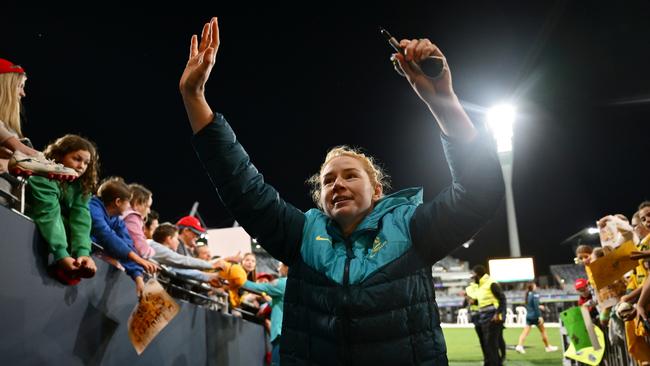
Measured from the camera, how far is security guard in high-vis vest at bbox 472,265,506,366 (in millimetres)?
9951

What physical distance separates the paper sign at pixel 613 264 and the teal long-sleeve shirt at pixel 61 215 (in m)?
4.63

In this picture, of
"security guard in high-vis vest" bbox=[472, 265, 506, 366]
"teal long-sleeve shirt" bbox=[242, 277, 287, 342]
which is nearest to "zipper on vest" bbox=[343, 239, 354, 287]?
"teal long-sleeve shirt" bbox=[242, 277, 287, 342]

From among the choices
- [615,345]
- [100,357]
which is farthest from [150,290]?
[615,345]

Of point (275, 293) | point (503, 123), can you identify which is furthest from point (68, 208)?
point (503, 123)

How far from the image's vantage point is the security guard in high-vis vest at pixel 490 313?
32.6ft

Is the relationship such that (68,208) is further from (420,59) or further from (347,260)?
(420,59)

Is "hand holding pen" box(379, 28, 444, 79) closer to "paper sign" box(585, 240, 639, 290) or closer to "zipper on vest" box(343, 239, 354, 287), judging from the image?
"zipper on vest" box(343, 239, 354, 287)

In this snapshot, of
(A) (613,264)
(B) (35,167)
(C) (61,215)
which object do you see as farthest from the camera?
(A) (613,264)

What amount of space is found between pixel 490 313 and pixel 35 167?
9851 millimetres

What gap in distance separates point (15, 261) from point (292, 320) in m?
1.91

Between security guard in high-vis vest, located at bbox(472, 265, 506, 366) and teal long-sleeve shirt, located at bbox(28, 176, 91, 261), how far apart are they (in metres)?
8.39

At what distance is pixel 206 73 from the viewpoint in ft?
6.64

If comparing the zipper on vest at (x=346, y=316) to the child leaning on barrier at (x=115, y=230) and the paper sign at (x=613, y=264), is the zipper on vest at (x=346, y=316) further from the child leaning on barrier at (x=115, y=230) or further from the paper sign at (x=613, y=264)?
the paper sign at (x=613, y=264)

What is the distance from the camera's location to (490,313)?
10.6m
